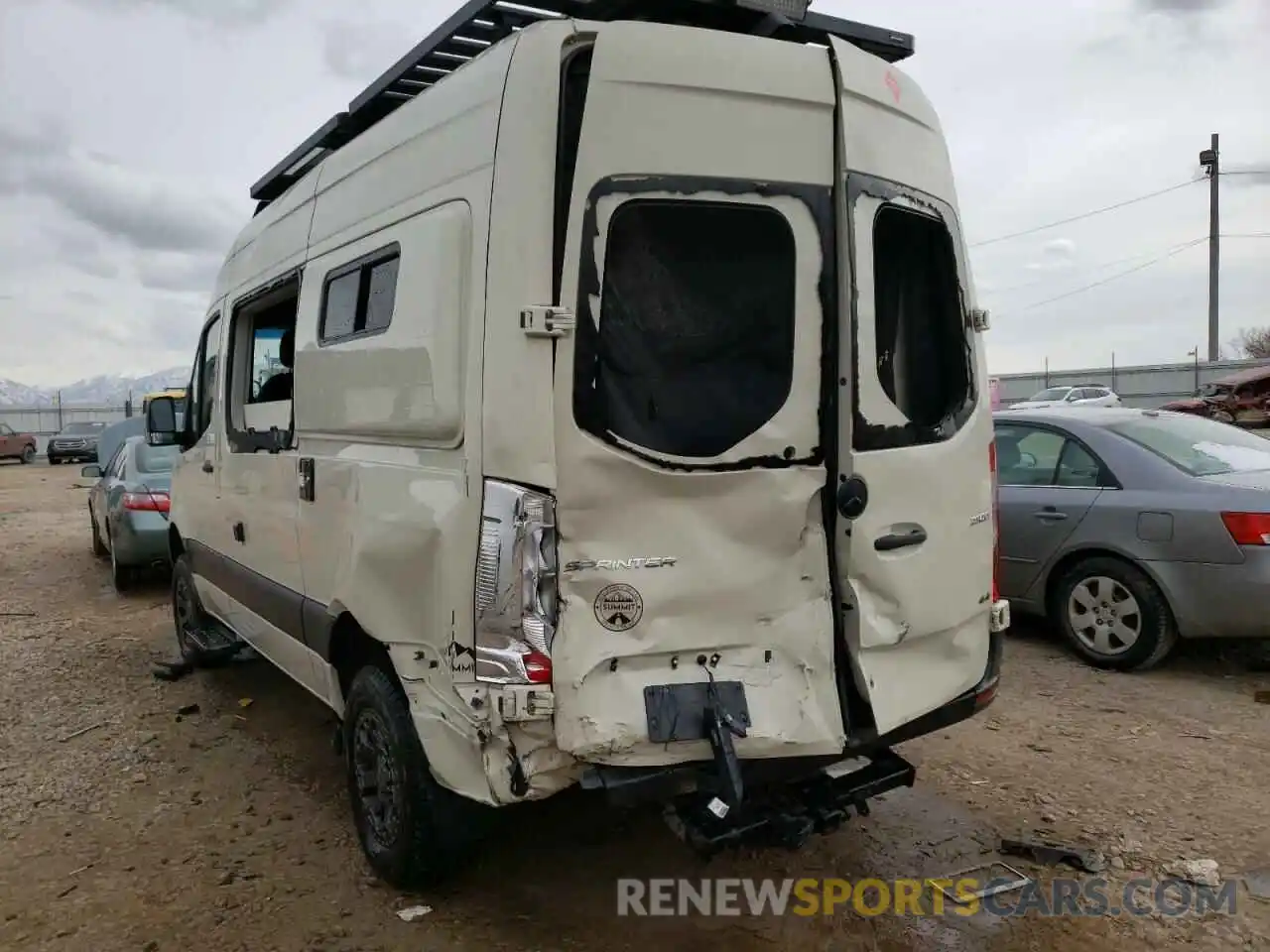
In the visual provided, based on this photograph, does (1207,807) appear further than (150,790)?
No

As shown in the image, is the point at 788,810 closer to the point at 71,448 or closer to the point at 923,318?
the point at 923,318

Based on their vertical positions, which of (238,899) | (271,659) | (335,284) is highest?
(335,284)

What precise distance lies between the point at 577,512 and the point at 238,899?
1.96m

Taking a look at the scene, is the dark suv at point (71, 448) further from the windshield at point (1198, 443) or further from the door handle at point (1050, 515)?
the windshield at point (1198, 443)

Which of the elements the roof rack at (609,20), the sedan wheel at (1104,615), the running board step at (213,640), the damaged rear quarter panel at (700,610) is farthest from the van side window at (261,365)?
the sedan wheel at (1104,615)

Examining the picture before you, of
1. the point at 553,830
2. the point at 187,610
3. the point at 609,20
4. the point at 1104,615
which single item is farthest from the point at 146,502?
the point at 1104,615

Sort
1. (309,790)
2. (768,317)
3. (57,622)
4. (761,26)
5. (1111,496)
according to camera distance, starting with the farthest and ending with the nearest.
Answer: (57,622) → (1111,496) → (309,790) → (761,26) → (768,317)

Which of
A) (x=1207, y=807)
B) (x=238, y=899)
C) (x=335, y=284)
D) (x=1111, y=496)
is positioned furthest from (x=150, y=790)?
(x=1111, y=496)

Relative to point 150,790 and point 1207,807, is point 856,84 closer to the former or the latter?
point 1207,807

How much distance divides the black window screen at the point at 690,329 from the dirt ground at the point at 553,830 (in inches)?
45.3

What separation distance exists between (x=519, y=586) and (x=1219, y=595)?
14.0ft

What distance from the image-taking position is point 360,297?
339cm

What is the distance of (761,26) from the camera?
3.19 meters

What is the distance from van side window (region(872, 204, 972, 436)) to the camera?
10.5 feet
